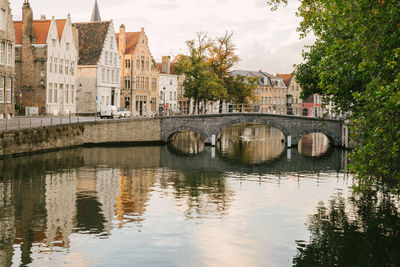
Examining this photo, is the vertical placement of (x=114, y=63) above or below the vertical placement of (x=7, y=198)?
above

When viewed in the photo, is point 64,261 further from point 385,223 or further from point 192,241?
point 385,223

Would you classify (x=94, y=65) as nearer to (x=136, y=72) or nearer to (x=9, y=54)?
(x=136, y=72)

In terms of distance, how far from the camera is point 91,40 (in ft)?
231

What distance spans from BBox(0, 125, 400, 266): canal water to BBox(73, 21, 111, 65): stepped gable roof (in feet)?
109

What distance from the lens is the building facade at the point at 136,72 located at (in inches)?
3081

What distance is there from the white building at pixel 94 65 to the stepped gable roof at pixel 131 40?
682 centimetres

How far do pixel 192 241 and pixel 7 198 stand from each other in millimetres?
9494

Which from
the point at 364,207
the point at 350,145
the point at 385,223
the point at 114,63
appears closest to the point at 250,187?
the point at 364,207

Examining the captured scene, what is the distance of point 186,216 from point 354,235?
593cm

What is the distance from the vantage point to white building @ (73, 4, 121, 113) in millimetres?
69062

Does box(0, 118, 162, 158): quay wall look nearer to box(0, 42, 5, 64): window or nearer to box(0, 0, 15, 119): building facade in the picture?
box(0, 0, 15, 119): building facade

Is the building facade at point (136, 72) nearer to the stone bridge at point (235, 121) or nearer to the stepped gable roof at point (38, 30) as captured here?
the stepped gable roof at point (38, 30)

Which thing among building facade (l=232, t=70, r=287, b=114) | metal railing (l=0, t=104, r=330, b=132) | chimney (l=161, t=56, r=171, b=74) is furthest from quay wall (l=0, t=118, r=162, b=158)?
building facade (l=232, t=70, r=287, b=114)

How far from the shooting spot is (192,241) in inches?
703
